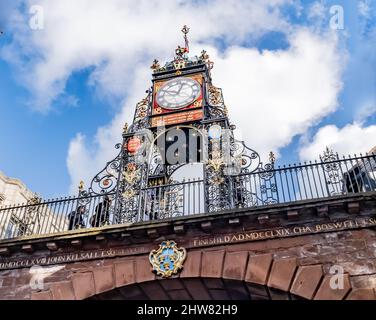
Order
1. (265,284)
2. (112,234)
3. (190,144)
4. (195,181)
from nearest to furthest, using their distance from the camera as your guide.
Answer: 1. (265,284)
2. (112,234)
3. (195,181)
4. (190,144)

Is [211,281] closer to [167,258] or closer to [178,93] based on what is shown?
[167,258]

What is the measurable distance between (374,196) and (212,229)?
4093 mm

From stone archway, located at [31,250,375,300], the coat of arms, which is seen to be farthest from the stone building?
the coat of arms

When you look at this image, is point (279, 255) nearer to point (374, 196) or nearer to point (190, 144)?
point (374, 196)

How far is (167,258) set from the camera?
1148 cm

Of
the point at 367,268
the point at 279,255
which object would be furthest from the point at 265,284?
the point at 367,268

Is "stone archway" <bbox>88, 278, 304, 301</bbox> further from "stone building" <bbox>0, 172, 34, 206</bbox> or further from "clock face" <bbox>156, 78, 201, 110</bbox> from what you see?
"stone building" <bbox>0, 172, 34, 206</bbox>

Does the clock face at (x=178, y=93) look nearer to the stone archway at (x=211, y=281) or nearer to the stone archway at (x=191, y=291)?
the stone archway at (x=211, y=281)

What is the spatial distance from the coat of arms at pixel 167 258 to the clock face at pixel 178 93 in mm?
5939

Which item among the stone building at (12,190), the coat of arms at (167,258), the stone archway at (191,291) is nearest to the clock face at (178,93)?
the coat of arms at (167,258)

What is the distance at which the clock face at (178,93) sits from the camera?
52.2 ft

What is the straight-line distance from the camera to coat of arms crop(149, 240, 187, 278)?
11.3 metres

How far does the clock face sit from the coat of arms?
594 cm
